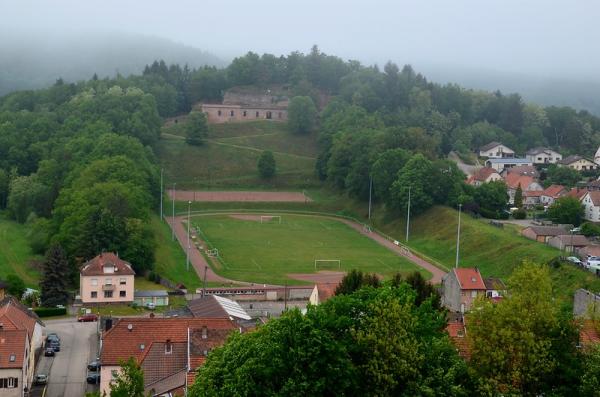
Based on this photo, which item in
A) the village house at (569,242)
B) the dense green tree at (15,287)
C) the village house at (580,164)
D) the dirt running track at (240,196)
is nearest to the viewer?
the dense green tree at (15,287)

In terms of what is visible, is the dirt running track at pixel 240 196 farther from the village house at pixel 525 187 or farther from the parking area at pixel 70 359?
the parking area at pixel 70 359

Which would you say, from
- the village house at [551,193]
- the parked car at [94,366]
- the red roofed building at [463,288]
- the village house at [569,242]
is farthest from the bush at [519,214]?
the parked car at [94,366]

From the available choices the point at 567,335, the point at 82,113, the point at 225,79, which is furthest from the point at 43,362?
the point at 225,79

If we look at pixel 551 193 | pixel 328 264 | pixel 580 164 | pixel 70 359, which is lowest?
pixel 328 264

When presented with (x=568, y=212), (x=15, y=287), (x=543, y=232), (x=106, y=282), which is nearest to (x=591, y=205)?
(x=568, y=212)

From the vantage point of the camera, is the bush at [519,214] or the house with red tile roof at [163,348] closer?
the house with red tile roof at [163,348]

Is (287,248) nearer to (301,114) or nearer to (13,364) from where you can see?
(13,364)
